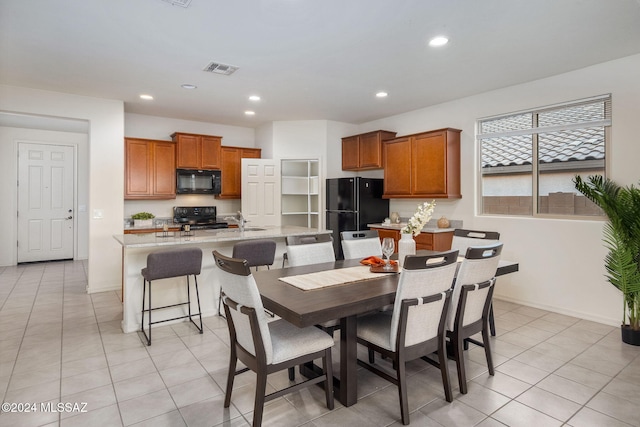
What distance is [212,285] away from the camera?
3875 millimetres

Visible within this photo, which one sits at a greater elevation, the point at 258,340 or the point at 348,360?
the point at 258,340

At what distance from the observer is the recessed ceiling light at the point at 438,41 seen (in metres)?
3.03

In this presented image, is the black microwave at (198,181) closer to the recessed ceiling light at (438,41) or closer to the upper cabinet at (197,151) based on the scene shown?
the upper cabinet at (197,151)

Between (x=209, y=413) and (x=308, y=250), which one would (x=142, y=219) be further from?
(x=209, y=413)

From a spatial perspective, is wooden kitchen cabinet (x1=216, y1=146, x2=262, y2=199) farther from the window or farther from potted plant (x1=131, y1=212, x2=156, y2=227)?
the window

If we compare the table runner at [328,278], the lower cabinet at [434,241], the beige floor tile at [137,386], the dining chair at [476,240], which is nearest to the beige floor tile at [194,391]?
the beige floor tile at [137,386]

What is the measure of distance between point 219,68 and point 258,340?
9.89ft

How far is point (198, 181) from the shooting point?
19.5 feet

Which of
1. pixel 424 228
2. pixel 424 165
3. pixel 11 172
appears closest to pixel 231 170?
pixel 424 165

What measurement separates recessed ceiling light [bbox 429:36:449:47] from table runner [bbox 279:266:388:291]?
208cm

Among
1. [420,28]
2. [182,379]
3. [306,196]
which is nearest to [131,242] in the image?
[182,379]

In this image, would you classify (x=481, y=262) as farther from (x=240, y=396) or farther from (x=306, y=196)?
(x=306, y=196)

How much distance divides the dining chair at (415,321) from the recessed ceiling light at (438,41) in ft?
6.60

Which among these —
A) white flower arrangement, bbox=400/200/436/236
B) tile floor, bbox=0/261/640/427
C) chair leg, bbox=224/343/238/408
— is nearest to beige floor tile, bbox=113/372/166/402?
tile floor, bbox=0/261/640/427
